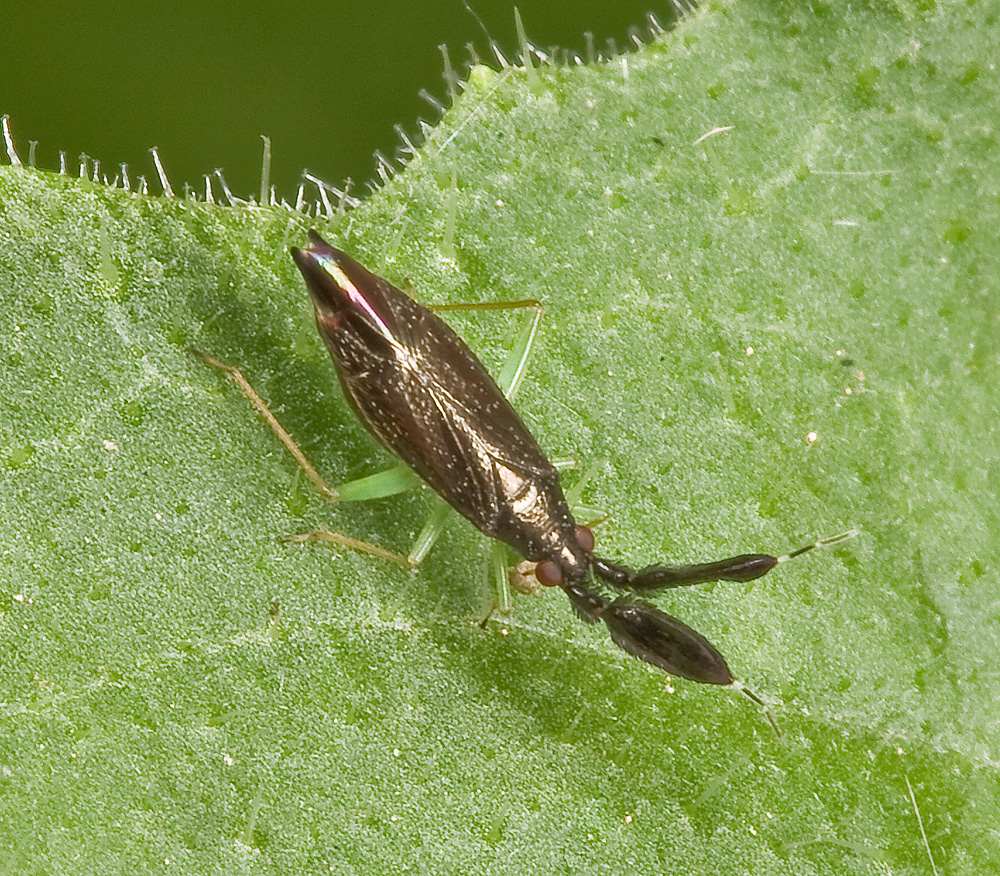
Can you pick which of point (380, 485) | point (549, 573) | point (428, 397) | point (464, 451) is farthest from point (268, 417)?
point (549, 573)

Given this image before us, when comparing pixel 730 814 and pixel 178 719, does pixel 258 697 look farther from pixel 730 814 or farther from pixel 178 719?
pixel 730 814

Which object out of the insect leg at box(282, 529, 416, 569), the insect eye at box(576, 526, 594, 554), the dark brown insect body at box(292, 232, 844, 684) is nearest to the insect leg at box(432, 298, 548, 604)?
the dark brown insect body at box(292, 232, 844, 684)

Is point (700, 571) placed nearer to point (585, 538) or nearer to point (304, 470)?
point (585, 538)

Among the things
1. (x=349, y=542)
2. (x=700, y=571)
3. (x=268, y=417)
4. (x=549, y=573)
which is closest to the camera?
(x=700, y=571)

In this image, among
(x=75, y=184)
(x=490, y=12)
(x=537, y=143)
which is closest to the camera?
(x=75, y=184)

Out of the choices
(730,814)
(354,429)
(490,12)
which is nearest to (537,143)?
(354,429)

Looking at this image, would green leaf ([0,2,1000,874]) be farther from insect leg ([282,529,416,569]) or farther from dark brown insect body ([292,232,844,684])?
dark brown insect body ([292,232,844,684])
